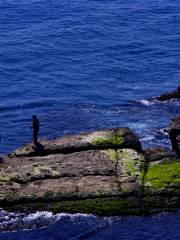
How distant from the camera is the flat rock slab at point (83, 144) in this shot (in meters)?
49.1

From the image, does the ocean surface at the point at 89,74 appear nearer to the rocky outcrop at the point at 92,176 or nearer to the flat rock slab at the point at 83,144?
the rocky outcrop at the point at 92,176

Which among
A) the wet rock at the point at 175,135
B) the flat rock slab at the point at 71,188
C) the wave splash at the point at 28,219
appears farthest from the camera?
the wet rock at the point at 175,135

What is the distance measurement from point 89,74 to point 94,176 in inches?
1501

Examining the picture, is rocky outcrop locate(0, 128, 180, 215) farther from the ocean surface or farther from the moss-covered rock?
the ocean surface

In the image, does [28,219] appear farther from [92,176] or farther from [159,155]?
[159,155]

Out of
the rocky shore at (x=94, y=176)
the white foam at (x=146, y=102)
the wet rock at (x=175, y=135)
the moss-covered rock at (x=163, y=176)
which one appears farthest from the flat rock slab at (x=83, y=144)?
the white foam at (x=146, y=102)

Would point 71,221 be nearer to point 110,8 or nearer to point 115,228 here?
point 115,228

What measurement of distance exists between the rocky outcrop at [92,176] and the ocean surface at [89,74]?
140 cm

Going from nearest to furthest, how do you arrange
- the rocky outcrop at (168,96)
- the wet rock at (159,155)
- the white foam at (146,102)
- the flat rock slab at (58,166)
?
1. the flat rock slab at (58,166)
2. the wet rock at (159,155)
3. the white foam at (146,102)
4. the rocky outcrop at (168,96)

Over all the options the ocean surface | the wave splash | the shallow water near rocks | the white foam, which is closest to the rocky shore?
the wave splash

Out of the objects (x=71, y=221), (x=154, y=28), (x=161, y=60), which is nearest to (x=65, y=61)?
(x=161, y=60)

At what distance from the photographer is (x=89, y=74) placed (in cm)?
8194

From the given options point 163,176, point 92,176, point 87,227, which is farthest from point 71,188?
point 163,176

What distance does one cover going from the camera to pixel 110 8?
115 meters
